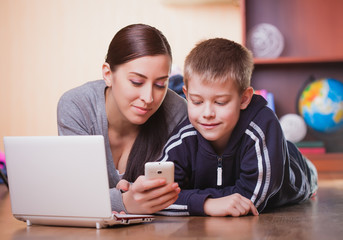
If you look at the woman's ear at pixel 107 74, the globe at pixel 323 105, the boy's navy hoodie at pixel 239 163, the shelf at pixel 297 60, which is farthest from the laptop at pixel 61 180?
the globe at pixel 323 105

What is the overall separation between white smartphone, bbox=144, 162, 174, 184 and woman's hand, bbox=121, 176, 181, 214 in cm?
2

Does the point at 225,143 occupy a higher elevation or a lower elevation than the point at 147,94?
lower

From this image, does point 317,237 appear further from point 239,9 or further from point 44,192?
point 239,9

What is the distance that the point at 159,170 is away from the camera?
4.60 feet

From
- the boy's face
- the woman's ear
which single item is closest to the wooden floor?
the boy's face

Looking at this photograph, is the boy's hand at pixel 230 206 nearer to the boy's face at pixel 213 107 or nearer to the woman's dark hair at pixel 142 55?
the boy's face at pixel 213 107

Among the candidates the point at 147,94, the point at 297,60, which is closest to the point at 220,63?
the point at 147,94

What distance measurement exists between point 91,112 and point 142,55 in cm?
31

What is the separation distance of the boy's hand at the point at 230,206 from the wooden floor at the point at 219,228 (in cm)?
2

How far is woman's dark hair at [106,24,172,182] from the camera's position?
175 cm

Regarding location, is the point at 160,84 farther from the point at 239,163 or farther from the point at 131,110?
the point at 239,163

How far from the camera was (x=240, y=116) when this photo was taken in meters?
1.66

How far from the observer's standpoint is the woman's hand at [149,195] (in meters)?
1.42

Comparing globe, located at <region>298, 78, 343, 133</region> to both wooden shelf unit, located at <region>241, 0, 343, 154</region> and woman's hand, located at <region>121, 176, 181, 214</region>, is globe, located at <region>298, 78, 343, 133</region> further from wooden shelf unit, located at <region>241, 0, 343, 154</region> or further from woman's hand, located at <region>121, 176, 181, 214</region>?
woman's hand, located at <region>121, 176, 181, 214</region>
